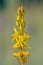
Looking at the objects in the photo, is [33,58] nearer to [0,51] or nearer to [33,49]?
[33,49]

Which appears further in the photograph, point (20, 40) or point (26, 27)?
point (26, 27)

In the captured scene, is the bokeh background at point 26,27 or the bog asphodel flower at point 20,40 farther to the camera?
the bokeh background at point 26,27

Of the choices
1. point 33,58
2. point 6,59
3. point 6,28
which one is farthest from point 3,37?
point 33,58

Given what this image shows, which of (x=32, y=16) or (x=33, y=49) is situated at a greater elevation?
(x=32, y=16)

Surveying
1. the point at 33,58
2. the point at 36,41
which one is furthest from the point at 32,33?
the point at 33,58

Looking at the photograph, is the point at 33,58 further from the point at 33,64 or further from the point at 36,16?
the point at 36,16

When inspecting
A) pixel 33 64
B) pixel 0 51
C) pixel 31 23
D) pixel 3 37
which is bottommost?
pixel 33 64

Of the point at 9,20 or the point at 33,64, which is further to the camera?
the point at 9,20

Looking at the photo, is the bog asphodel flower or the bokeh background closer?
the bog asphodel flower
